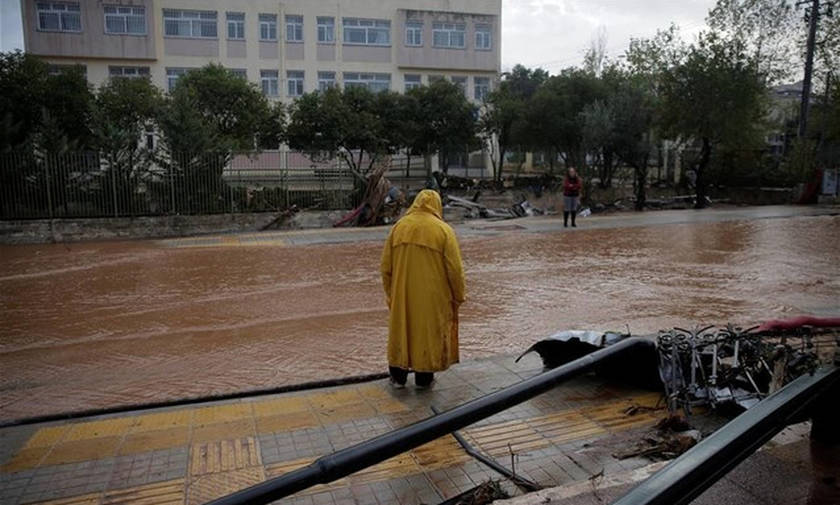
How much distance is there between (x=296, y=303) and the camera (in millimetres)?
9188

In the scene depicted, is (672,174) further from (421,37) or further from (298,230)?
(298,230)

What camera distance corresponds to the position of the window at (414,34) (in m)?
38.6

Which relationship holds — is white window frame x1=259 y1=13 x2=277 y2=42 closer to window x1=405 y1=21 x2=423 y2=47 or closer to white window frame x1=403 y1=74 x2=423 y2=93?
window x1=405 y1=21 x2=423 y2=47

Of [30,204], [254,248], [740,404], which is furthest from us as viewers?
Result: [30,204]

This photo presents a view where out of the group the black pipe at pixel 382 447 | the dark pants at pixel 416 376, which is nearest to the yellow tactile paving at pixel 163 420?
the dark pants at pixel 416 376

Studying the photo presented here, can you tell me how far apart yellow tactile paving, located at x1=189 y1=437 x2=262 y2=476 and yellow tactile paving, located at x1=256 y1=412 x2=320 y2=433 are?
19 centimetres

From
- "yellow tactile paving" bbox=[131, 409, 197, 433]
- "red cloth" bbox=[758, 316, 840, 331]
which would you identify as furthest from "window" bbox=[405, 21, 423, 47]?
"red cloth" bbox=[758, 316, 840, 331]

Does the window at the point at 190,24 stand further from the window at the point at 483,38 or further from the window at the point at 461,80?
the window at the point at 483,38

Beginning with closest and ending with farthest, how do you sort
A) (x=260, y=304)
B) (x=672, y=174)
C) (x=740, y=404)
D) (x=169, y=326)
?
(x=740, y=404)
(x=169, y=326)
(x=260, y=304)
(x=672, y=174)

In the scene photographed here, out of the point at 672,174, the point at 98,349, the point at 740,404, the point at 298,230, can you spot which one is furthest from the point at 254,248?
the point at 672,174

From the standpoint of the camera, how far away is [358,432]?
177 inches

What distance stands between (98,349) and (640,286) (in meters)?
7.31

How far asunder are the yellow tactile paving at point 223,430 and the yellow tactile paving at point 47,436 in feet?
2.99

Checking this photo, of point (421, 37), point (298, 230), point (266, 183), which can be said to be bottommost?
point (298, 230)
